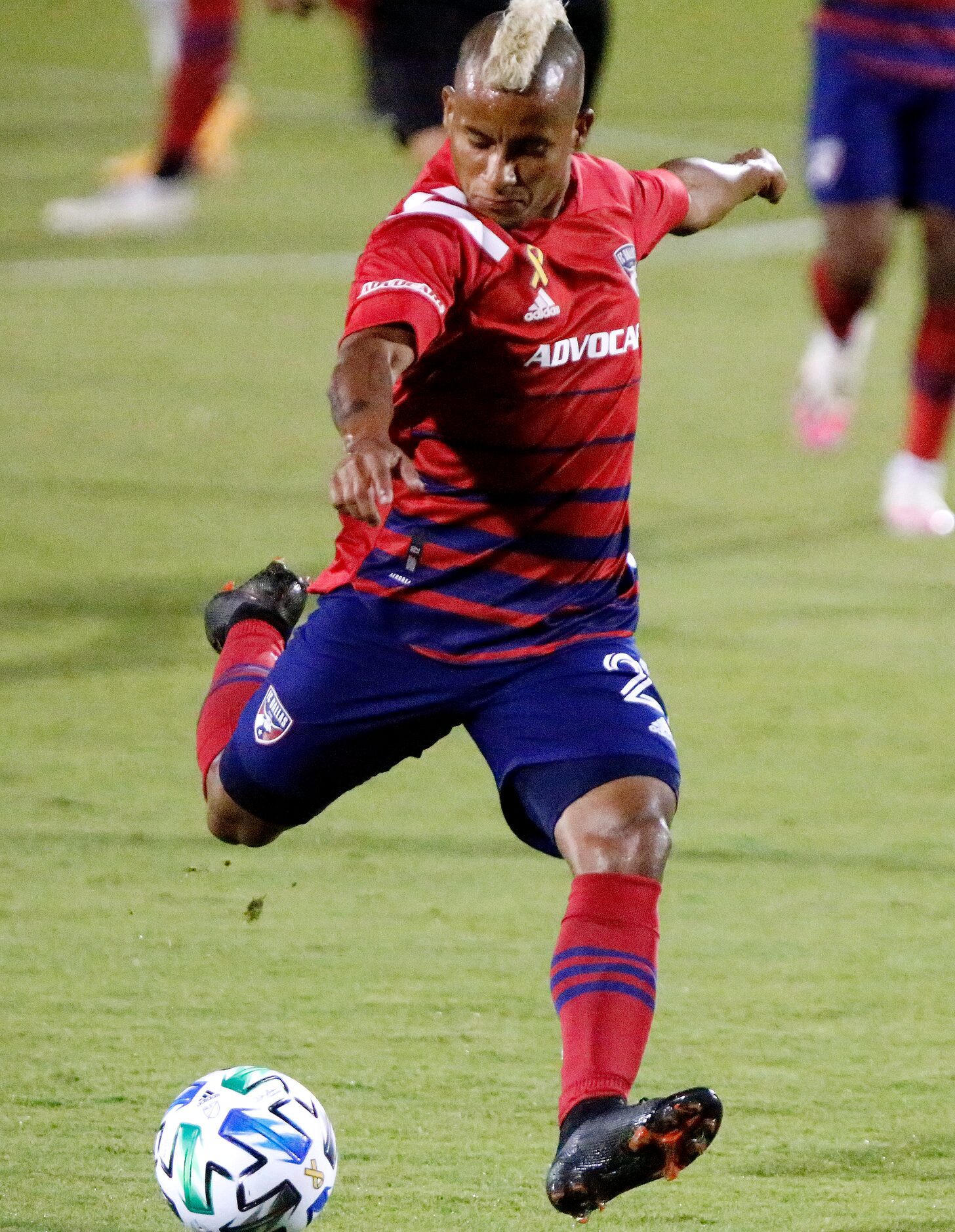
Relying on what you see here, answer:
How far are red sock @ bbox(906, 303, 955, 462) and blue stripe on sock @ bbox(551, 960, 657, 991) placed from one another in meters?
4.29

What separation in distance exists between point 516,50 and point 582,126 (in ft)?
1.02

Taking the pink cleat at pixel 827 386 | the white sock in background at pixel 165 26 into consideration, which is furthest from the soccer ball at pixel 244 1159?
the white sock in background at pixel 165 26

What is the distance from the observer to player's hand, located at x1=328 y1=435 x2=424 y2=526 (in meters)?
2.73

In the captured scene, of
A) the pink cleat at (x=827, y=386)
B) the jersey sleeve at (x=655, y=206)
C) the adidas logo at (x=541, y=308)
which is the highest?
the adidas logo at (x=541, y=308)

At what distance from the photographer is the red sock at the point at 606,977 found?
9.95ft

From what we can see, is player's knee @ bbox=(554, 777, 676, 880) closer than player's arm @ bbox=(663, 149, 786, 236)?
Yes

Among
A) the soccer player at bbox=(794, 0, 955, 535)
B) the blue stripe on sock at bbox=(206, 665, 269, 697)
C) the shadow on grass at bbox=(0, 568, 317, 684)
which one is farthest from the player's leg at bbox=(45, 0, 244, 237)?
the blue stripe on sock at bbox=(206, 665, 269, 697)

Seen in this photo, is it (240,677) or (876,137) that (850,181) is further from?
(240,677)

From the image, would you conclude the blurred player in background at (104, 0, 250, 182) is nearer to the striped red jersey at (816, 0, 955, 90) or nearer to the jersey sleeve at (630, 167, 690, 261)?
the striped red jersey at (816, 0, 955, 90)

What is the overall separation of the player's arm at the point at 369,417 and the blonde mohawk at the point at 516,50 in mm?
381

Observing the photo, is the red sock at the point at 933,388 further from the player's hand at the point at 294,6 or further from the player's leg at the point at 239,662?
the player's leg at the point at 239,662

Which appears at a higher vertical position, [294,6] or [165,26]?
[294,6]

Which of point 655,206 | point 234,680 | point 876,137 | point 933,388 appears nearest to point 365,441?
point 655,206

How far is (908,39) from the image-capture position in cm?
691
